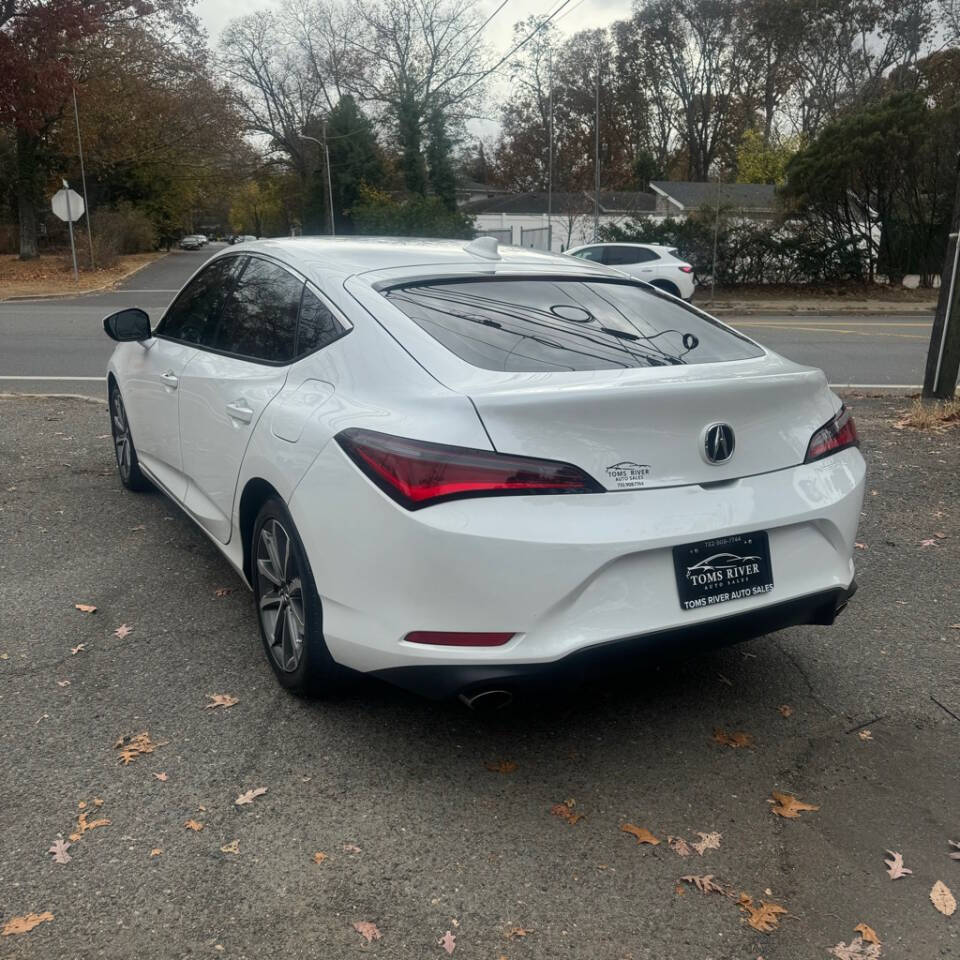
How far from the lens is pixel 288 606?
3443mm

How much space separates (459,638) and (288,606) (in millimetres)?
920

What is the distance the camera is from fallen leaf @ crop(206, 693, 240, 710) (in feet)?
11.4

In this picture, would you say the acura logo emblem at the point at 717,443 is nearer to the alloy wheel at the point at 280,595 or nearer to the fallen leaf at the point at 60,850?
the alloy wheel at the point at 280,595

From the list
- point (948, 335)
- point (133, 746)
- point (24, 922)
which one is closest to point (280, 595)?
point (133, 746)

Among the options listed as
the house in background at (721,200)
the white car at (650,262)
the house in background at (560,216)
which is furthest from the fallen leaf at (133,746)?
the house in background at (721,200)

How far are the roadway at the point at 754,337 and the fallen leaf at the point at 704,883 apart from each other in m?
8.69

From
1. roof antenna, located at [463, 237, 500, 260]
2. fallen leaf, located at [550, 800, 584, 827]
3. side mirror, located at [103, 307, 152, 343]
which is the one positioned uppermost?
roof antenna, located at [463, 237, 500, 260]

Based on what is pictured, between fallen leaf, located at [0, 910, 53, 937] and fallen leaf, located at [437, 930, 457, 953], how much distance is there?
38.4 inches

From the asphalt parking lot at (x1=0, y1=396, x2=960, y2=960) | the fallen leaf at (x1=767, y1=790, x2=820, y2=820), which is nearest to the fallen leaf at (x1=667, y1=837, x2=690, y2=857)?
the asphalt parking lot at (x1=0, y1=396, x2=960, y2=960)

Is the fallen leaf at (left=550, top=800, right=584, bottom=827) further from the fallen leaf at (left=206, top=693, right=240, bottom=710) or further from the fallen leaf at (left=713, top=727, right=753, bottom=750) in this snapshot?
the fallen leaf at (left=206, top=693, right=240, bottom=710)

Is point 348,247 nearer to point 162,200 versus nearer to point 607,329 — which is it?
point 607,329

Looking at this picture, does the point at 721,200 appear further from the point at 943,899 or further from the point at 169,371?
the point at 943,899

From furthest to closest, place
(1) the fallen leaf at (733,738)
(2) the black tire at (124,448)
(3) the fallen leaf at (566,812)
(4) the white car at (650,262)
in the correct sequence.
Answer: (4) the white car at (650,262) → (2) the black tire at (124,448) → (1) the fallen leaf at (733,738) → (3) the fallen leaf at (566,812)

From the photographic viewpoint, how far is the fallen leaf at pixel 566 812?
2.84 metres
